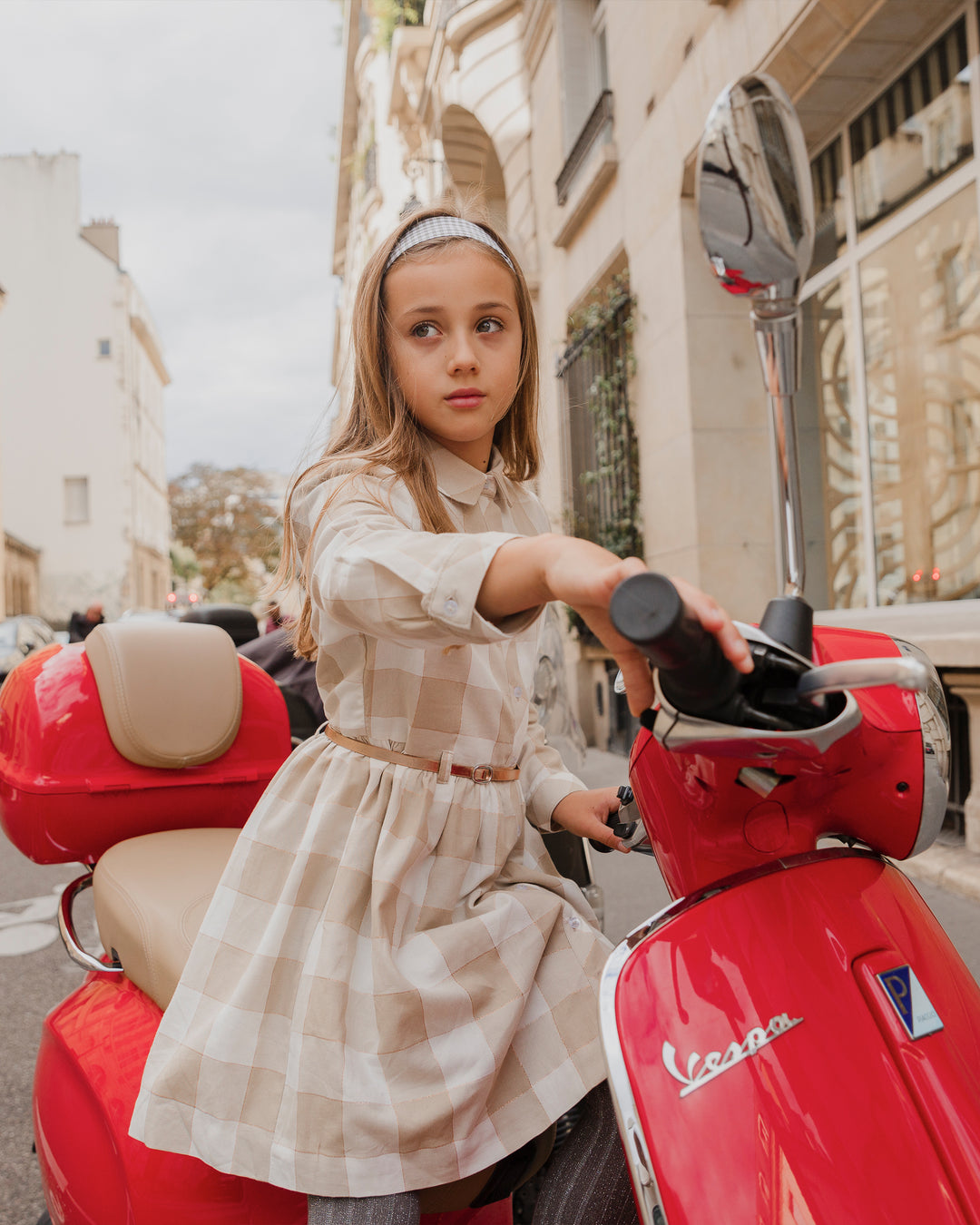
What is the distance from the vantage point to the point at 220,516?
42625mm

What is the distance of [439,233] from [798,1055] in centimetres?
103

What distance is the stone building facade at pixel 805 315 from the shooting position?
439 cm

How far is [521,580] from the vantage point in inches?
34.3

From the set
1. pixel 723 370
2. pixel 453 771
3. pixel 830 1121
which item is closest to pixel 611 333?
pixel 723 370

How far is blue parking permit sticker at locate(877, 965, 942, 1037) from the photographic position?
846 millimetres

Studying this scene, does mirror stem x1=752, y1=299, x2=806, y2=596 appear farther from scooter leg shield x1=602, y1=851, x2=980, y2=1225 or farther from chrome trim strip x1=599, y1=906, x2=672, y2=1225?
chrome trim strip x1=599, y1=906, x2=672, y2=1225

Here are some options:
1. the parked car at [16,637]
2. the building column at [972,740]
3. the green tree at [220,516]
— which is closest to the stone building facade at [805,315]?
the building column at [972,740]

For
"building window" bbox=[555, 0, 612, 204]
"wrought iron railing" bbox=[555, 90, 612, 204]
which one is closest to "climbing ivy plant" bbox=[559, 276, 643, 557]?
"wrought iron railing" bbox=[555, 90, 612, 204]

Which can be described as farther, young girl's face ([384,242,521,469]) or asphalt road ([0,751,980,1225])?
asphalt road ([0,751,980,1225])

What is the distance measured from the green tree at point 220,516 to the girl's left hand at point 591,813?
40732 mm

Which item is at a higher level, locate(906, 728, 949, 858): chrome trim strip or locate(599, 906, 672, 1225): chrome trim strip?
locate(906, 728, 949, 858): chrome trim strip

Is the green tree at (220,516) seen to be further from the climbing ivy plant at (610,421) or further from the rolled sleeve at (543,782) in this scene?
the rolled sleeve at (543,782)

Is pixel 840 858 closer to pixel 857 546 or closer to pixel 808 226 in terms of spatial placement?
pixel 808 226

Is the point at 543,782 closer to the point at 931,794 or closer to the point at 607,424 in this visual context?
the point at 931,794
